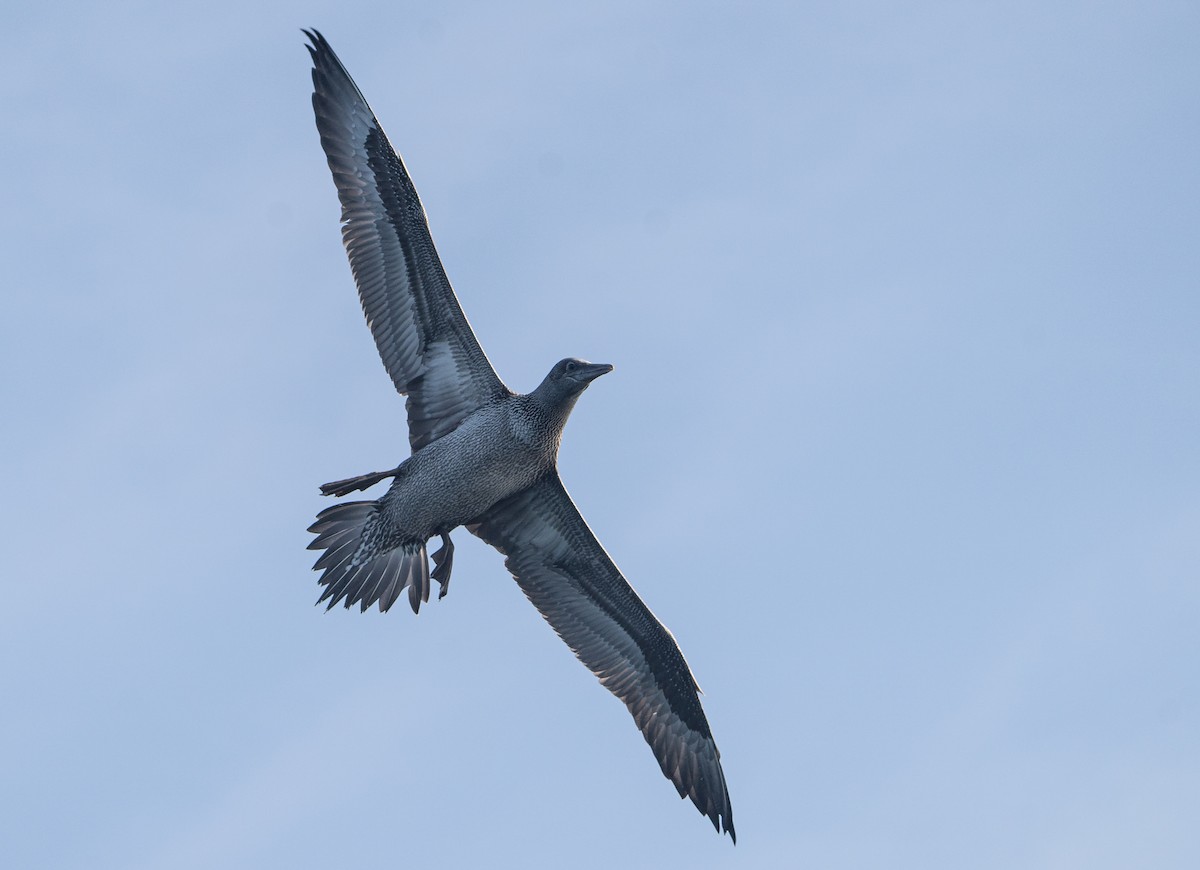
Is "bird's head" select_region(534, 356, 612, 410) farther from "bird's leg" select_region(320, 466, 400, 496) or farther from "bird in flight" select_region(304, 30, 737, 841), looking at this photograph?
"bird's leg" select_region(320, 466, 400, 496)

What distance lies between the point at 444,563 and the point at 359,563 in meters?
0.79

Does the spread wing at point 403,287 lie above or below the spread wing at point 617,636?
above

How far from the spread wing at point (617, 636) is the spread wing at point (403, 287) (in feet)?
4.08

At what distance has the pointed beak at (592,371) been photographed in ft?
47.0

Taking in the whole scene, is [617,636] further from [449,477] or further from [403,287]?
[403,287]

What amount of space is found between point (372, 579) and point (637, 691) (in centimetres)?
292

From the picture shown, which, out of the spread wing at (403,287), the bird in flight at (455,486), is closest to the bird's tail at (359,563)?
the bird in flight at (455,486)

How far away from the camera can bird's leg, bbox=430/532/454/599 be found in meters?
14.3

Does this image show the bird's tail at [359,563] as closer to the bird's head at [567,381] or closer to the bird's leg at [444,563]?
the bird's leg at [444,563]

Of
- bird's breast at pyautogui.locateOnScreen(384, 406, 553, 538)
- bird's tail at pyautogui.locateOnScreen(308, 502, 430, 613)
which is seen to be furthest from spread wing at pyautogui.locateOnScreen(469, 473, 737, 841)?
bird's tail at pyautogui.locateOnScreen(308, 502, 430, 613)

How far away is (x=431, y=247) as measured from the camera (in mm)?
14227

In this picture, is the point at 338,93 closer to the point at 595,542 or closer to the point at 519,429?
the point at 519,429

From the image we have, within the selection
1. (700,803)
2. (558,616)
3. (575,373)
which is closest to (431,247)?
(575,373)

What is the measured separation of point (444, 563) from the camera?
14.4m
